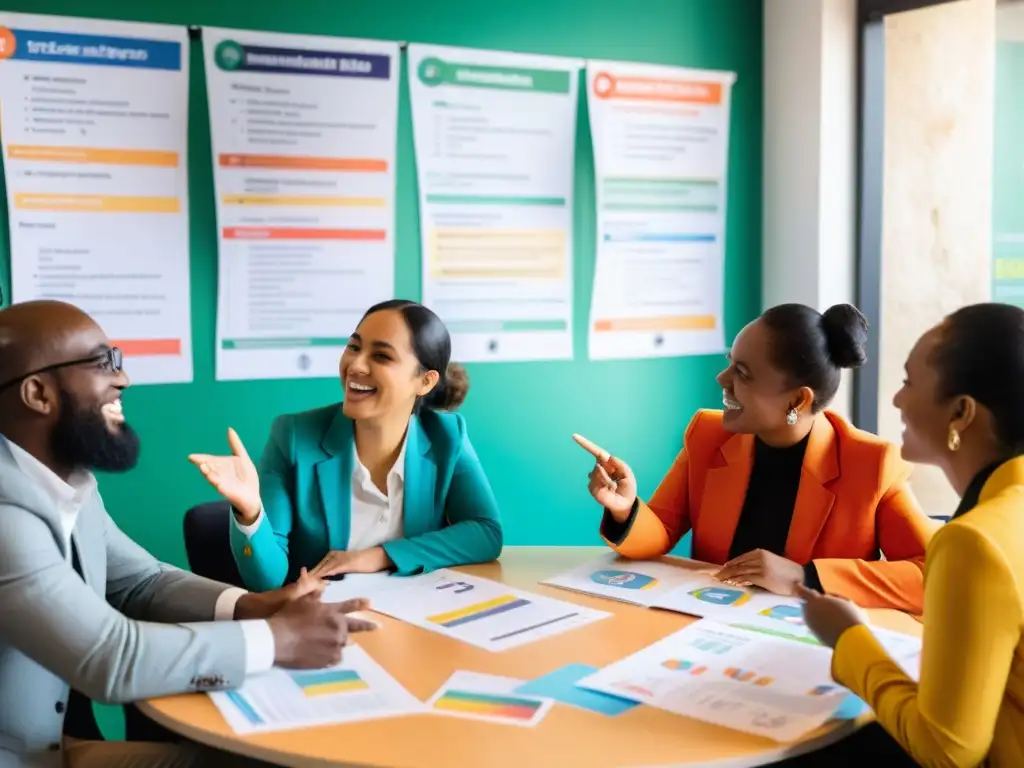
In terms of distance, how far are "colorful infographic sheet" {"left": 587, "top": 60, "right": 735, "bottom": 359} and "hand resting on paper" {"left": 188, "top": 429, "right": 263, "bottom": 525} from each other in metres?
1.64

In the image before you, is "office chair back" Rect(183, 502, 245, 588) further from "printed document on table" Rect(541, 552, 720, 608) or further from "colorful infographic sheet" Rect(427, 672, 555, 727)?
"colorful infographic sheet" Rect(427, 672, 555, 727)

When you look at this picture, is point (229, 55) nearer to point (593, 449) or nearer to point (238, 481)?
point (238, 481)

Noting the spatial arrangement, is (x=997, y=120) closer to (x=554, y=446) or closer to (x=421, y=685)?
(x=554, y=446)

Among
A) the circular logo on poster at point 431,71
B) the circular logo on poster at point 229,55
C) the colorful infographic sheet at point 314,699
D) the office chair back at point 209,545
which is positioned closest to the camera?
the colorful infographic sheet at point 314,699

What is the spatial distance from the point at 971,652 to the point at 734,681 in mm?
391

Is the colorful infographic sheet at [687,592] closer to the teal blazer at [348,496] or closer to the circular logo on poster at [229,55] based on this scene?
the teal blazer at [348,496]

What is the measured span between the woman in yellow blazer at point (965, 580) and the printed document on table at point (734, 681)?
90 mm

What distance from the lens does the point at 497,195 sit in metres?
3.30

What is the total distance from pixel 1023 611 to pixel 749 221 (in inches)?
99.6

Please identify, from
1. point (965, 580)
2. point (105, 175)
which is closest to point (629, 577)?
point (965, 580)

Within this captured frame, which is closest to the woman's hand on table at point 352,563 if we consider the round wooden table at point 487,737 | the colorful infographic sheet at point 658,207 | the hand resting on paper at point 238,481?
the hand resting on paper at point 238,481

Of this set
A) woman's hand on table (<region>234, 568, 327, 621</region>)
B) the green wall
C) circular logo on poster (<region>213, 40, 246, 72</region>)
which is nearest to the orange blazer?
woman's hand on table (<region>234, 568, 327, 621</region>)

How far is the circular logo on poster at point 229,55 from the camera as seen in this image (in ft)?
9.60

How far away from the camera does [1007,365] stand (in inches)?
56.2
